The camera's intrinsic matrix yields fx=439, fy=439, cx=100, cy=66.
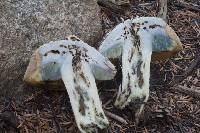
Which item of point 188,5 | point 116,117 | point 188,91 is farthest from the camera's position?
point 188,5

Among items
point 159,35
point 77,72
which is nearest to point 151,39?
point 159,35

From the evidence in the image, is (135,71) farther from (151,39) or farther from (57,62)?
(57,62)

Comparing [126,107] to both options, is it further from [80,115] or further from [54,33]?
[54,33]

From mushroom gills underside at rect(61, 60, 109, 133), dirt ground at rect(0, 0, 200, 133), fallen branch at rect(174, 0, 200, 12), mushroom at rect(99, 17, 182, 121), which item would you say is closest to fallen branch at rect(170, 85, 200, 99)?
dirt ground at rect(0, 0, 200, 133)

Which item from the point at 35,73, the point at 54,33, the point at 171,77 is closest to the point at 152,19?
the point at 171,77

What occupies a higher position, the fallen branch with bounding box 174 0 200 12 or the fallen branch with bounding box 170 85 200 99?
the fallen branch with bounding box 174 0 200 12

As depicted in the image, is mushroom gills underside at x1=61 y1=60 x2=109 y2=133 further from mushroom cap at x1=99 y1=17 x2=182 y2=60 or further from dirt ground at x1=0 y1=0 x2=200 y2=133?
mushroom cap at x1=99 y1=17 x2=182 y2=60
